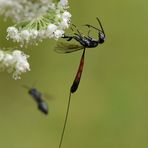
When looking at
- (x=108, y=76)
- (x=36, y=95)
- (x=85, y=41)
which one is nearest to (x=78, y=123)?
(x=108, y=76)

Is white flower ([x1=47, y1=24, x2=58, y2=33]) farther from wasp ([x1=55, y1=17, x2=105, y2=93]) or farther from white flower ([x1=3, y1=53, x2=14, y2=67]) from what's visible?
white flower ([x1=3, y1=53, x2=14, y2=67])

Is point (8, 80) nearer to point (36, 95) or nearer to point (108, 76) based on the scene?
point (108, 76)

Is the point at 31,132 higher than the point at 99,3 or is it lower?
lower

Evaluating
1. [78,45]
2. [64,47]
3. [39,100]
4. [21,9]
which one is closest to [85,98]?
[39,100]

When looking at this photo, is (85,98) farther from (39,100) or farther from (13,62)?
(13,62)

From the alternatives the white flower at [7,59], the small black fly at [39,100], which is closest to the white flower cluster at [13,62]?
the white flower at [7,59]

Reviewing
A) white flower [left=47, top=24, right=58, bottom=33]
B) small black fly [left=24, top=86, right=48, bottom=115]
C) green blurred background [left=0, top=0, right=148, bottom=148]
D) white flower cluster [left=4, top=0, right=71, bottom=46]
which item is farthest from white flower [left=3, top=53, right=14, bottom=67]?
green blurred background [left=0, top=0, right=148, bottom=148]
